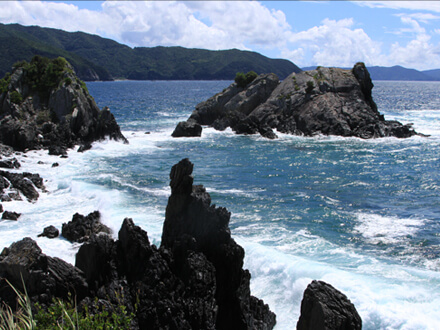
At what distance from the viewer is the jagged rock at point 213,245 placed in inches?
582

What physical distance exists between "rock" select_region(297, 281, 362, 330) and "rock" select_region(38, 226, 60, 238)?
18.3 metres

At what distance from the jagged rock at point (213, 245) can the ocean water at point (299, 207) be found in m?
2.37

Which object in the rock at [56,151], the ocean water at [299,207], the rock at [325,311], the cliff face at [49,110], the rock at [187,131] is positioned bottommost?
the ocean water at [299,207]

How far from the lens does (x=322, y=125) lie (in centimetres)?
6981

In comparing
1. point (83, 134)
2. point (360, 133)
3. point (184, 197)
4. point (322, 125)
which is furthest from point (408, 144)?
point (184, 197)

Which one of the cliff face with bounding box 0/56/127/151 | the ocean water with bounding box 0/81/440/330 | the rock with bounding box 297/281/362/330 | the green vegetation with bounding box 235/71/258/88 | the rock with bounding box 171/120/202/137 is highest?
the green vegetation with bounding box 235/71/258/88

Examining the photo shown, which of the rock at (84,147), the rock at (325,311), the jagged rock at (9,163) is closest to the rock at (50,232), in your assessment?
the rock at (325,311)

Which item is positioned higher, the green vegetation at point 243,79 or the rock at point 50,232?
the green vegetation at point 243,79

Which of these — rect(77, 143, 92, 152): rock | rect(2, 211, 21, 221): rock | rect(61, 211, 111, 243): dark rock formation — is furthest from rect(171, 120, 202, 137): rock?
rect(61, 211, 111, 243): dark rock formation

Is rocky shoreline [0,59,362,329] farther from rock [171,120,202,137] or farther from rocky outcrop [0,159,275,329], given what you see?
rock [171,120,202,137]

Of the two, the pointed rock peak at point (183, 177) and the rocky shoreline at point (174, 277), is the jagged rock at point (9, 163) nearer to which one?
the rocky shoreline at point (174, 277)

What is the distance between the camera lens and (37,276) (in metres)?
14.8

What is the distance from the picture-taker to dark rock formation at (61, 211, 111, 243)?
80.8 ft

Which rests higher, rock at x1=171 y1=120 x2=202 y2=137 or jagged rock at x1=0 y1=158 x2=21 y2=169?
rock at x1=171 y1=120 x2=202 y2=137
